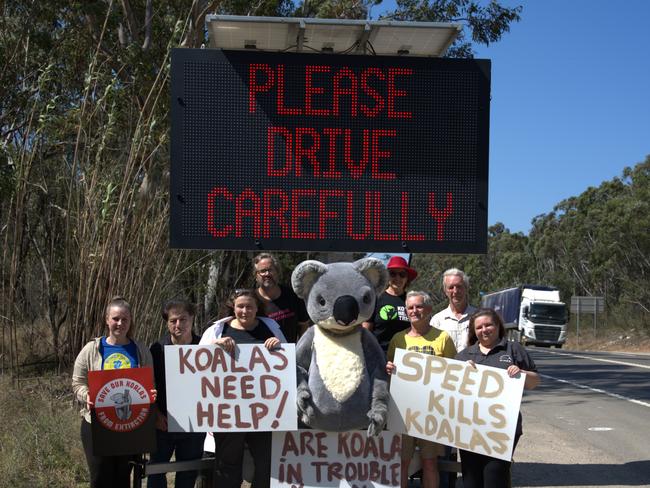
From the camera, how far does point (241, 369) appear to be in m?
5.56

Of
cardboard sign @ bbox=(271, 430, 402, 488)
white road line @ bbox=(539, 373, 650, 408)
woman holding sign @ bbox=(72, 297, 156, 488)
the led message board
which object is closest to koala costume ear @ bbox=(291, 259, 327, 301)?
the led message board

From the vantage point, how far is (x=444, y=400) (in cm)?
559

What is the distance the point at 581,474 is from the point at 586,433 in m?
3.03

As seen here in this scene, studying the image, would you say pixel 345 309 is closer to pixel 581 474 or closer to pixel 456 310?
pixel 456 310

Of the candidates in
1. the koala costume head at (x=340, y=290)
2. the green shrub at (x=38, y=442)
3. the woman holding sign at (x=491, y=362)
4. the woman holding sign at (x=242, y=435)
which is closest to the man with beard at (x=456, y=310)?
the woman holding sign at (x=491, y=362)

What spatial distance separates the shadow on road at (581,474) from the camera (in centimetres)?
766

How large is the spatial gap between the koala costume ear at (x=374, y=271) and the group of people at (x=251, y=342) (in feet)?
1.03

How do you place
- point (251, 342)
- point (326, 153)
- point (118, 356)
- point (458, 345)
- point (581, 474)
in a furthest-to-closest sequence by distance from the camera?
point (581, 474) → point (458, 345) → point (326, 153) → point (251, 342) → point (118, 356)

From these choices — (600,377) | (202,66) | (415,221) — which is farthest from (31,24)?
(600,377)

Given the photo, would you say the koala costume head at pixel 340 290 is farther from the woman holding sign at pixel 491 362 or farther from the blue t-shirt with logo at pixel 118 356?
the blue t-shirt with logo at pixel 118 356

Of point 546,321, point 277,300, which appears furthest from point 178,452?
point 546,321

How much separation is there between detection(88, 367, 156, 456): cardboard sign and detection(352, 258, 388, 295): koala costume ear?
1405 millimetres

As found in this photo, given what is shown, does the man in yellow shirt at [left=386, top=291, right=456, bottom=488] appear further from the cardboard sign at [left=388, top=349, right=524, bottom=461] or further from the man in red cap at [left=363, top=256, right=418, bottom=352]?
the man in red cap at [left=363, top=256, right=418, bottom=352]

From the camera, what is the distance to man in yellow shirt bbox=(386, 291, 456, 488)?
19.3ft
